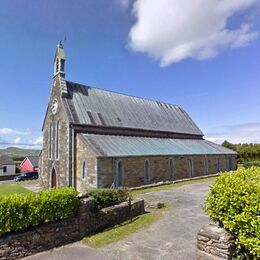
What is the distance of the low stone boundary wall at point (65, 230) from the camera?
884cm

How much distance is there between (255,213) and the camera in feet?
21.5

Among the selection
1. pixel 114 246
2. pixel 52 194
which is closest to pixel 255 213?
pixel 114 246

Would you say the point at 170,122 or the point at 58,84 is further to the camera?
the point at 170,122

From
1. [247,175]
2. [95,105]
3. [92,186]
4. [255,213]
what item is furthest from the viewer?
[95,105]

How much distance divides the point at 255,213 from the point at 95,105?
2388 centimetres

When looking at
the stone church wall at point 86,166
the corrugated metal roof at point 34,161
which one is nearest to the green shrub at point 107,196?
the stone church wall at point 86,166

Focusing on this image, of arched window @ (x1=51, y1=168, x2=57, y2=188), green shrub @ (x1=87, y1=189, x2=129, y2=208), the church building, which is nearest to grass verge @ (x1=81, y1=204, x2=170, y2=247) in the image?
green shrub @ (x1=87, y1=189, x2=129, y2=208)

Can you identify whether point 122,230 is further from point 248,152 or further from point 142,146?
point 248,152

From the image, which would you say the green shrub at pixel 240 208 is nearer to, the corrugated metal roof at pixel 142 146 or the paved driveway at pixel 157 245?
the paved driveway at pixel 157 245

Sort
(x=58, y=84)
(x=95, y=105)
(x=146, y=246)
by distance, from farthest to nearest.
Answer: (x=95, y=105), (x=58, y=84), (x=146, y=246)

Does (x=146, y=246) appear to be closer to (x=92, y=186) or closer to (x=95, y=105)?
(x=92, y=186)

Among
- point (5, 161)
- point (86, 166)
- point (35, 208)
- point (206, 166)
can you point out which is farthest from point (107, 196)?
point (5, 161)

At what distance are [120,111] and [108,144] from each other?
24.7ft

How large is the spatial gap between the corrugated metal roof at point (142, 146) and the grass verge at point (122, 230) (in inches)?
349
